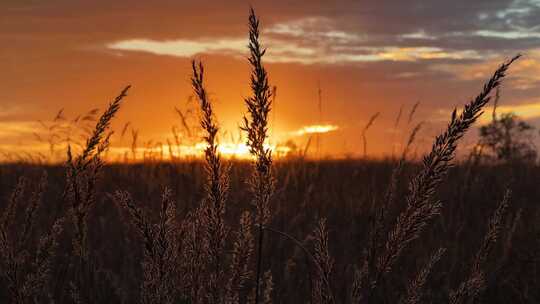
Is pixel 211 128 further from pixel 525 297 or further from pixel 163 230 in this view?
pixel 525 297

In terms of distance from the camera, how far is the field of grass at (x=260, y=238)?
1.71m

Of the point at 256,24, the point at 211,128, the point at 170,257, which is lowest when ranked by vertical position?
the point at 170,257

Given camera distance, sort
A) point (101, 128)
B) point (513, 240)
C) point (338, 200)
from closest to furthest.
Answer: point (101, 128)
point (513, 240)
point (338, 200)

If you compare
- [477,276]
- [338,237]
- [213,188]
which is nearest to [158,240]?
[213,188]

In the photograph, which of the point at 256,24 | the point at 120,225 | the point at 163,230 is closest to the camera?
the point at 256,24

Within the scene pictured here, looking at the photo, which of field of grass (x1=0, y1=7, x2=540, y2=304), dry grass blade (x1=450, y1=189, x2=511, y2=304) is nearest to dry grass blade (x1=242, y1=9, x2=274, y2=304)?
field of grass (x1=0, y1=7, x2=540, y2=304)

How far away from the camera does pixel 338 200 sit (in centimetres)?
811

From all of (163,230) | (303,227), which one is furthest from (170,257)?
(303,227)

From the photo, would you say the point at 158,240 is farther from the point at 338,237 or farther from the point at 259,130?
the point at 338,237

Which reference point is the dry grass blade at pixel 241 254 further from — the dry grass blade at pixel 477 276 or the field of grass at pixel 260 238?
the dry grass blade at pixel 477 276

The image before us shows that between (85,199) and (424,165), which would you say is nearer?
(424,165)

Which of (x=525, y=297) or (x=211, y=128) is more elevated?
(x=211, y=128)

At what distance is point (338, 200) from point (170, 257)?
6432mm

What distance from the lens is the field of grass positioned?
171 cm
